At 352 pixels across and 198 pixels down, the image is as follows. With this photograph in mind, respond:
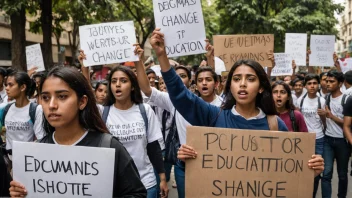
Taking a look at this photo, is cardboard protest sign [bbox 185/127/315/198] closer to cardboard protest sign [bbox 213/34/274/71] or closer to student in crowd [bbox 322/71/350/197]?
cardboard protest sign [bbox 213/34/274/71]

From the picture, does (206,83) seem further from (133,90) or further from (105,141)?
(105,141)

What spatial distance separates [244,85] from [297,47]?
18.6ft

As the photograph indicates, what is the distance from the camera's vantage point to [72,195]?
1956mm

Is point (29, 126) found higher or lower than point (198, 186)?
higher

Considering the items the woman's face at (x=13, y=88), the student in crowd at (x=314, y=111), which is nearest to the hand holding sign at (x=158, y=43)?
the woman's face at (x=13, y=88)

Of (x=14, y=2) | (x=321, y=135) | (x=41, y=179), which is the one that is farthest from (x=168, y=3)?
(x=14, y=2)

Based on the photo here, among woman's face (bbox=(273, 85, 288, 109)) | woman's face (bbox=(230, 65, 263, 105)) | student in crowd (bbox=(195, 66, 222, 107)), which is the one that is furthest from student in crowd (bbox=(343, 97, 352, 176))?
woman's face (bbox=(230, 65, 263, 105))

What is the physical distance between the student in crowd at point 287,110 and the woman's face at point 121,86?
1.79 m

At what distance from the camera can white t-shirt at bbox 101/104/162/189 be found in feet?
10.9

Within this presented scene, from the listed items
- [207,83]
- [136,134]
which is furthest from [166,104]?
[136,134]

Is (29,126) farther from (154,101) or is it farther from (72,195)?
(72,195)

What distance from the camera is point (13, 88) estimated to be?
14.6 feet

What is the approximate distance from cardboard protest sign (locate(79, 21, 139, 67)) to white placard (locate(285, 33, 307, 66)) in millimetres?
4193

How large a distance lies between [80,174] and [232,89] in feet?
3.80
